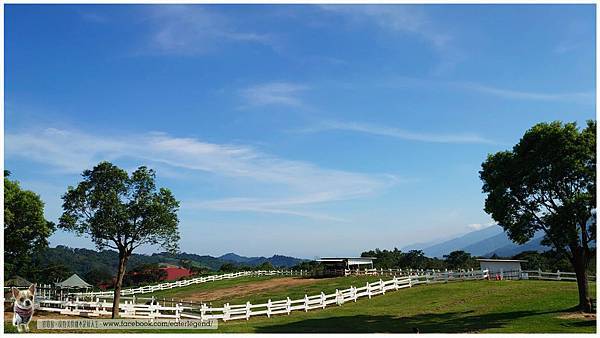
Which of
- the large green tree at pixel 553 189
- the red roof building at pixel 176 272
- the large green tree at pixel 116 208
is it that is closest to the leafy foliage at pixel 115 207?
the large green tree at pixel 116 208

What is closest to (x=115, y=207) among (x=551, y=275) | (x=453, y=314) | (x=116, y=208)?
(x=116, y=208)

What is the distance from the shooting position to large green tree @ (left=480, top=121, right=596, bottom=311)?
70.6 ft

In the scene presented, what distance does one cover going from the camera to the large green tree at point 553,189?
70.6 feet

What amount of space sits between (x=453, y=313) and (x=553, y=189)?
308 inches

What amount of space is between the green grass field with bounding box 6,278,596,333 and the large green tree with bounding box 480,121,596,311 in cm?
344

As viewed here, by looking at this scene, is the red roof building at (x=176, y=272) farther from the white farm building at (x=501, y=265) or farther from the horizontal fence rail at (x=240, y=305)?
the white farm building at (x=501, y=265)

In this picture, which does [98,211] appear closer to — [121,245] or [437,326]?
[121,245]

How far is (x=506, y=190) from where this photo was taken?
78.8ft

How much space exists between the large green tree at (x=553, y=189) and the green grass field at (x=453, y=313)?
3438 millimetres

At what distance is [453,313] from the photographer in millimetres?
25156

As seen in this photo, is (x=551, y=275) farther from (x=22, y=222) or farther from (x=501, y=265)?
(x=22, y=222)

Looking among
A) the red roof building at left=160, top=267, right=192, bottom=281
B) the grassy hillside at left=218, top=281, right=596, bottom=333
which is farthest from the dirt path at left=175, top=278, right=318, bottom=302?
the red roof building at left=160, top=267, right=192, bottom=281

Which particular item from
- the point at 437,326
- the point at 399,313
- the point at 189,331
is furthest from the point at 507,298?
the point at 189,331

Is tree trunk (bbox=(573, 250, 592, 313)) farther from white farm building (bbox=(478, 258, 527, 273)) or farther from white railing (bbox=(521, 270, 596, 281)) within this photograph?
white farm building (bbox=(478, 258, 527, 273))
